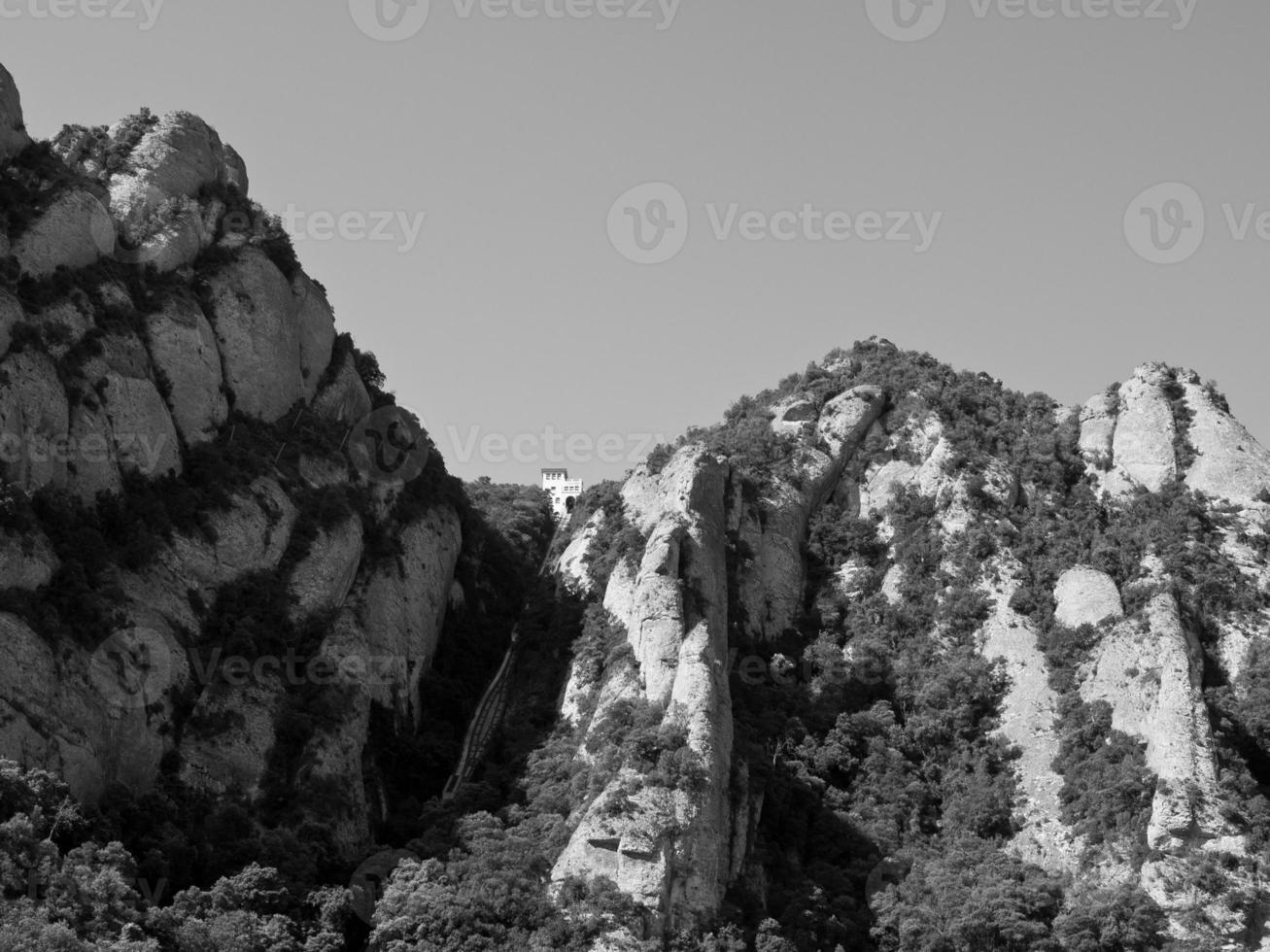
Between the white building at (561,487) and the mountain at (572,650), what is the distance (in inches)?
1037

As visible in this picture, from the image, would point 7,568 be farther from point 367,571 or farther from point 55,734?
point 367,571

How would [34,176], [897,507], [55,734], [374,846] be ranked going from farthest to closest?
[897,507] → [34,176] → [374,846] → [55,734]

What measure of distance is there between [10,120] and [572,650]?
1286 inches

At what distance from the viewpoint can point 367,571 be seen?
97.1 metres

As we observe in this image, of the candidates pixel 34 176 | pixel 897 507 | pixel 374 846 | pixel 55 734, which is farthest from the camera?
pixel 897 507

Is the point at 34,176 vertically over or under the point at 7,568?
over

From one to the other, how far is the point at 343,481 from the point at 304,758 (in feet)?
56.1

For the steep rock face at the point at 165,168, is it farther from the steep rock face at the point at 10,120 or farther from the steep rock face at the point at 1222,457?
the steep rock face at the point at 1222,457

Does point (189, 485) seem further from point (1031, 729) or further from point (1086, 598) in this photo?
point (1086, 598)

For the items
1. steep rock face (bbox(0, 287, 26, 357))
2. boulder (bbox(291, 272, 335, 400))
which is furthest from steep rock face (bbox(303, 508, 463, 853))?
steep rock face (bbox(0, 287, 26, 357))

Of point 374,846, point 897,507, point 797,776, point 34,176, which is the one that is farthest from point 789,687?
point 34,176

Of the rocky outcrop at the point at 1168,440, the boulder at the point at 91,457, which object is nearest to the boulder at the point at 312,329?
the boulder at the point at 91,457

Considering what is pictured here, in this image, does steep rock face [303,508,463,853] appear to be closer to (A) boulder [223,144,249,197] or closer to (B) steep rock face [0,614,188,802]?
(B) steep rock face [0,614,188,802]

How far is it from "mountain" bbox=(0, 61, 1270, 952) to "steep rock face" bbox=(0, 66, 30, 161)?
0.19 m
